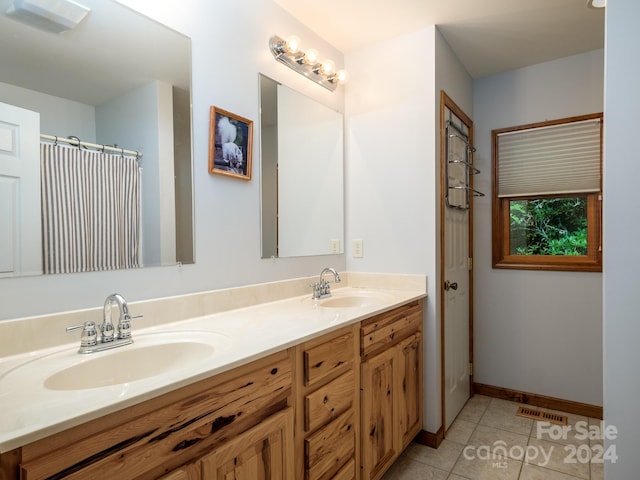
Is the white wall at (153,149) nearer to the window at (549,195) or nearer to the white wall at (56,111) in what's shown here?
the white wall at (56,111)

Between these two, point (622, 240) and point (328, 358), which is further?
point (328, 358)

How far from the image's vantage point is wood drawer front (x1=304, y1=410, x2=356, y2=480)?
3.95ft

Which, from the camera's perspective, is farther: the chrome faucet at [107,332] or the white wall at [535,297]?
the white wall at [535,297]

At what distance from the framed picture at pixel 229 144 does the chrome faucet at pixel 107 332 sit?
67 cm

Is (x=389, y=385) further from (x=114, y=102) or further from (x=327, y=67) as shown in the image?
(x=327, y=67)

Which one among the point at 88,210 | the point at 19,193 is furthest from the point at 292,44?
the point at 19,193

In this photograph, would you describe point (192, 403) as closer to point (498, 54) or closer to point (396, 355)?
point (396, 355)

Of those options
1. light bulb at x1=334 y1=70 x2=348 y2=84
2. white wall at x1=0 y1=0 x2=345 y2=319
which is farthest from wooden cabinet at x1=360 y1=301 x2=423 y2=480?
light bulb at x1=334 y1=70 x2=348 y2=84

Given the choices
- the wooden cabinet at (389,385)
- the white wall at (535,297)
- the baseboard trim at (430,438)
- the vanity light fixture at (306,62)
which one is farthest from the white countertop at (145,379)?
the white wall at (535,297)

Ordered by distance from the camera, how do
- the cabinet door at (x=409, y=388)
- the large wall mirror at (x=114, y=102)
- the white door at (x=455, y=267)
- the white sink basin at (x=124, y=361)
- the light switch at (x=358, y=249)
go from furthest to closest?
the light switch at (x=358, y=249), the white door at (x=455, y=267), the cabinet door at (x=409, y=388), the large wall mirror at (x=114, y=102), the white sink basin at (x=124, y=361)

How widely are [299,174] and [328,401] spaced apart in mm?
1252

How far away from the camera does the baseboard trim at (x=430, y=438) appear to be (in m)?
2.06

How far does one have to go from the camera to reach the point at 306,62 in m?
1.98

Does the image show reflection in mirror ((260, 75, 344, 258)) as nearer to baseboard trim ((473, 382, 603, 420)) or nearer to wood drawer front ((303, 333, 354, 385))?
wood drawer front ((303, 333, 354, 385))
